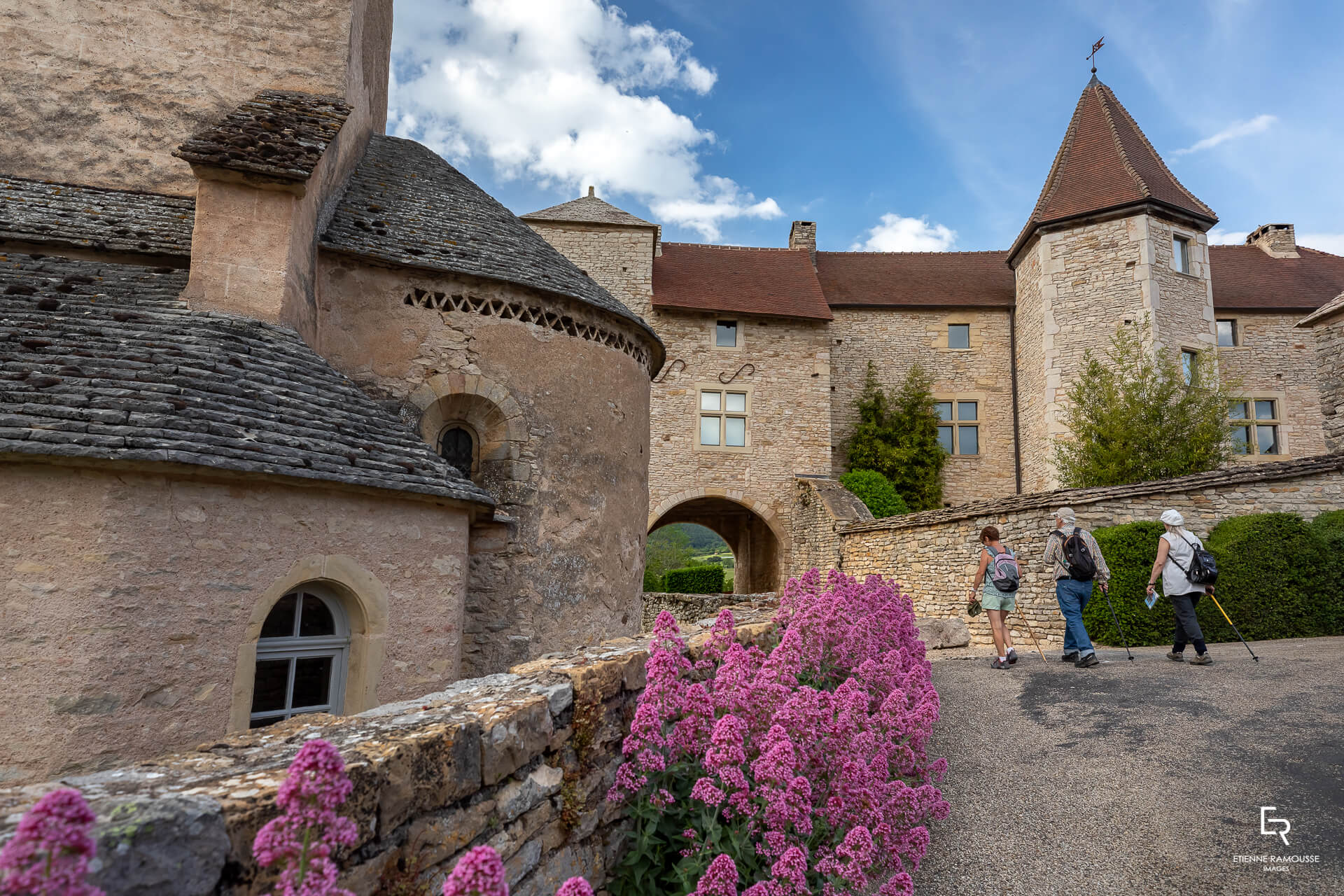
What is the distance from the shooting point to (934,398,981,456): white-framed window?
2209 cm

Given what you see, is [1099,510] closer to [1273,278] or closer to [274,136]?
[274,136]

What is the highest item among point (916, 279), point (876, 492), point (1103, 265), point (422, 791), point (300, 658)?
point (916, 279)

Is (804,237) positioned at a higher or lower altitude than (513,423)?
higher

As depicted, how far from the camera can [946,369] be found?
22484 millimetres

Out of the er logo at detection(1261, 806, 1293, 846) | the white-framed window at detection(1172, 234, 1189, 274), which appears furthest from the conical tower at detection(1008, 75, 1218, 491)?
the er logo at detection(1261, 806, 1293, 846)

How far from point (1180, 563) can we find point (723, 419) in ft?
46.7

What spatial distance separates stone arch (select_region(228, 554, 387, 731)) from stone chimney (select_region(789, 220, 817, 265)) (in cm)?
2190

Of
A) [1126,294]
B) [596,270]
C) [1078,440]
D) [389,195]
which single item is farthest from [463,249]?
[1126,294]

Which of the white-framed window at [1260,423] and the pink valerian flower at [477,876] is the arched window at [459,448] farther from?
the white-framed window at [1260,423]

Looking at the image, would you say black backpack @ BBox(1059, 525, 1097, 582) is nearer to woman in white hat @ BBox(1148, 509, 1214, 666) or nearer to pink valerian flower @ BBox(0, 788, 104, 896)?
woman in white hat @ BBox(1148, 509, 1214, 666)

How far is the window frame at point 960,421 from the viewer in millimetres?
21953

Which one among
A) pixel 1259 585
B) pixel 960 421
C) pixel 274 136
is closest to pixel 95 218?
pixel 274 136

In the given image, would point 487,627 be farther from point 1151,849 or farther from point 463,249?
point 1151,849

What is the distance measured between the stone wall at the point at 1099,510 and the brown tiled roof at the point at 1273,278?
13.4 meters
